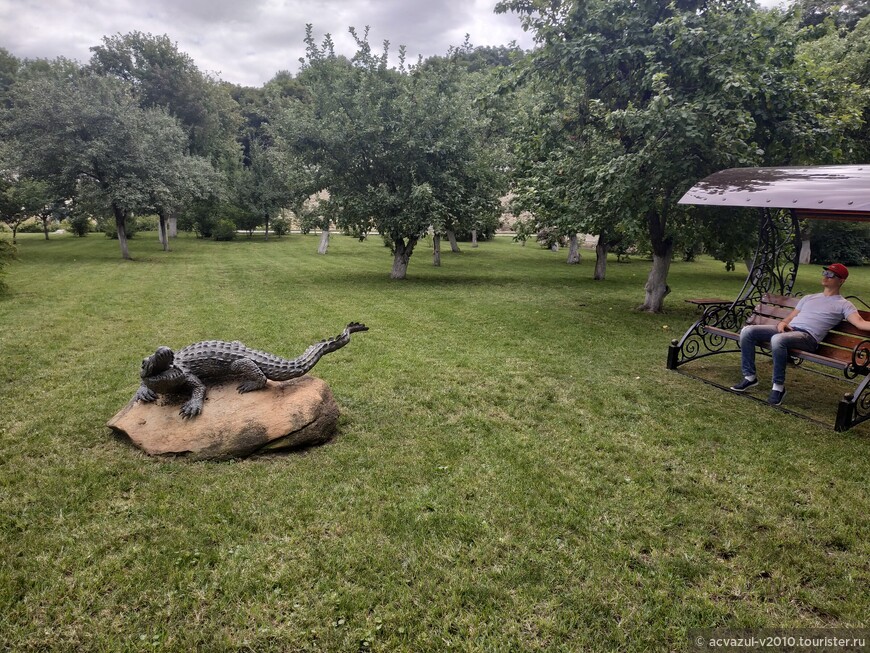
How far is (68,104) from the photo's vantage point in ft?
62.6

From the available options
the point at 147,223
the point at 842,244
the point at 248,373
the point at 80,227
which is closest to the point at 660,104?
the point at 248,373

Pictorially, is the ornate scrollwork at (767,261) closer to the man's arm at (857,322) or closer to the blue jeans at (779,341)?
the blue jeans at (779,341)

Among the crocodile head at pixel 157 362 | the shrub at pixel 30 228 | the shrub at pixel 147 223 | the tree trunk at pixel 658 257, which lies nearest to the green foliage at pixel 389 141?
the tree trunk at pixel 658 257

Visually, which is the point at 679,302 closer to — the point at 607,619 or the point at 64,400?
the point at 607,619

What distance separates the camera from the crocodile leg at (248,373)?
15.5 feet

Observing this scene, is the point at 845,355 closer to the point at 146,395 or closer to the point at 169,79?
the point at 146,395

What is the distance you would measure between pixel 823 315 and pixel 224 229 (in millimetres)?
34491

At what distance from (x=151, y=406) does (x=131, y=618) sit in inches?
95.8

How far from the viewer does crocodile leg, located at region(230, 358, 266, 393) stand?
471cm

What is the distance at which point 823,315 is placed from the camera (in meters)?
5.72

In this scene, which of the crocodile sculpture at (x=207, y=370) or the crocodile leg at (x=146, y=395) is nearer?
the crocodile sculpture at (x=207, y=370)

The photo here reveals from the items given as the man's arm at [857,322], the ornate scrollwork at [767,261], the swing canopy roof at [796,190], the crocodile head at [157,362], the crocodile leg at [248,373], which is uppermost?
the swing canopy roof at [796,190]

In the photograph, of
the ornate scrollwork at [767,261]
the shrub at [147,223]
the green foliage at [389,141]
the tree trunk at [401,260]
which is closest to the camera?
the ornate scrollwork at [767,261]

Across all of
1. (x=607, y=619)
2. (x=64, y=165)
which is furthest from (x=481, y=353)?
(x=64, y=165)
